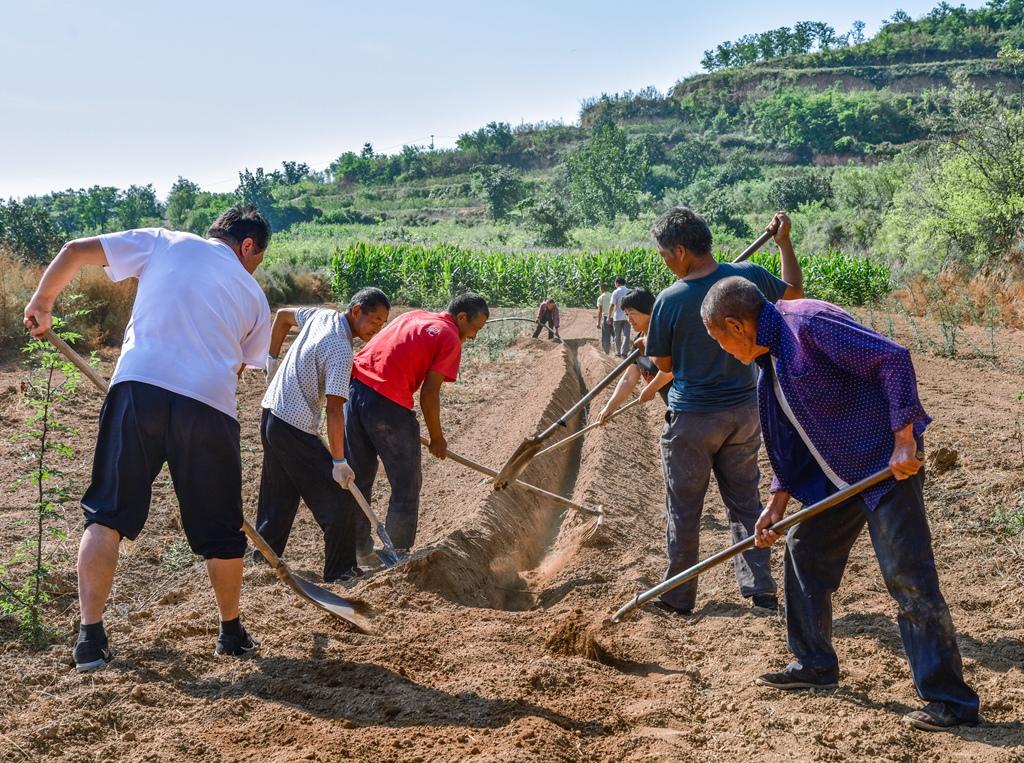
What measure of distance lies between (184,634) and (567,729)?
1.99 meters

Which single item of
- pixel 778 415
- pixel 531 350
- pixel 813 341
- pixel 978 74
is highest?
pixel 978 74

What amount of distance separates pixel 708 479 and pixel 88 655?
321cm

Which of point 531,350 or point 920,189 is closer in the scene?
point 531,350

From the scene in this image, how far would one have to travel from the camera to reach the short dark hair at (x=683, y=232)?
5.01 metres

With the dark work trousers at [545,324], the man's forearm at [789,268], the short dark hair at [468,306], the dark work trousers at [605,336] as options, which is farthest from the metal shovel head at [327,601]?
the dark work trousers at [545,324]

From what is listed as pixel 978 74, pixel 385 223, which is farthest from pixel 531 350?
pixel 978 74

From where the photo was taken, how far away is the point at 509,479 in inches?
267

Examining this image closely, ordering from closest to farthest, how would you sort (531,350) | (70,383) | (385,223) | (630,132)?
(70,383) → (531,350) → (385,223) → (630,132)

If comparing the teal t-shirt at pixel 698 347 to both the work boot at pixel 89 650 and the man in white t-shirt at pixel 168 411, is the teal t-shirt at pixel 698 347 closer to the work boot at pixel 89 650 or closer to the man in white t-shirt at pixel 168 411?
the man in white t-shirt at pixel 168 411

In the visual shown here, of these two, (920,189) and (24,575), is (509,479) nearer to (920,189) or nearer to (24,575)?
(24,575)

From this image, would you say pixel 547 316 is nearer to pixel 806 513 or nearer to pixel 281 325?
pixel 281 325

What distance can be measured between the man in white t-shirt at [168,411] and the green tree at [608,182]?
2666 inches

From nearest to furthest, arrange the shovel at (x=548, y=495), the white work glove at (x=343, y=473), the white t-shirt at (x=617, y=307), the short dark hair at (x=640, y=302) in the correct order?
the white work glove at (x=343, y=473)
the short dark hair at (x=640, y=302)
the shovel at (x=548, y=495)
the white t-shirt at (x=617, y=307)

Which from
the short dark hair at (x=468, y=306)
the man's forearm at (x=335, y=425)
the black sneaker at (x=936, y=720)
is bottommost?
the black sneaker at (x=936, y=720)
